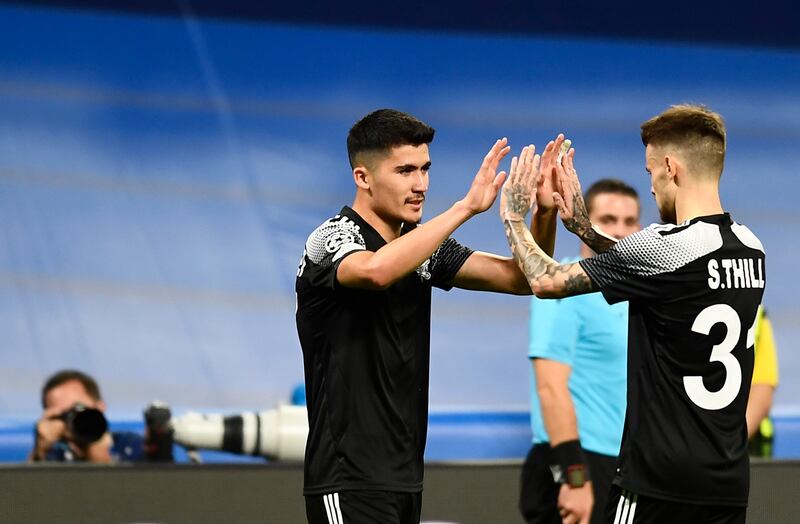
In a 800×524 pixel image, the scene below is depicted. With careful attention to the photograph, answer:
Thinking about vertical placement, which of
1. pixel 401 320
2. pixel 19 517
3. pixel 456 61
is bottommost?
pixel 19 517

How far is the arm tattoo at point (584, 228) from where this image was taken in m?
3.66

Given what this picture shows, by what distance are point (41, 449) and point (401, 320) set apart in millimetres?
2457

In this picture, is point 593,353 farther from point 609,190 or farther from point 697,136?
point 697,136

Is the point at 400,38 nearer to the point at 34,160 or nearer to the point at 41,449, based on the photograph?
the point at 34,160

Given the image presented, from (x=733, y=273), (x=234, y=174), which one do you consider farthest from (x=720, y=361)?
(x=234, y=174)

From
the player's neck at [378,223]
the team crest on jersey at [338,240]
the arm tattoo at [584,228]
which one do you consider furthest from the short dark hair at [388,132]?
the arm tattoo at [584,228]

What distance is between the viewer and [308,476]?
3270 millimetres

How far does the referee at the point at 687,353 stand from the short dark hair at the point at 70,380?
2926mm

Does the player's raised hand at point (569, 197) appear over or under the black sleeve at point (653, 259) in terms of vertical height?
over

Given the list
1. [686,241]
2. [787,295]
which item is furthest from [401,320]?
[787,295]

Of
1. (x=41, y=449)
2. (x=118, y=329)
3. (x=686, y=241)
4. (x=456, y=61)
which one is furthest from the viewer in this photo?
(x=456, y=61)

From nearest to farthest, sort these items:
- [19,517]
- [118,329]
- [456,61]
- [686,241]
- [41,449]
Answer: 1. [686,241]
2. [19,517]
3. [41,449]
4. [118,329]
5. [456,61]

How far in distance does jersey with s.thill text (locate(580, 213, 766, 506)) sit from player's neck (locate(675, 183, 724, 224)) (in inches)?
1.6

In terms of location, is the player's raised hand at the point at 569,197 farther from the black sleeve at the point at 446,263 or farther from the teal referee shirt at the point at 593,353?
the teal referee shirt at the point at 593,353
